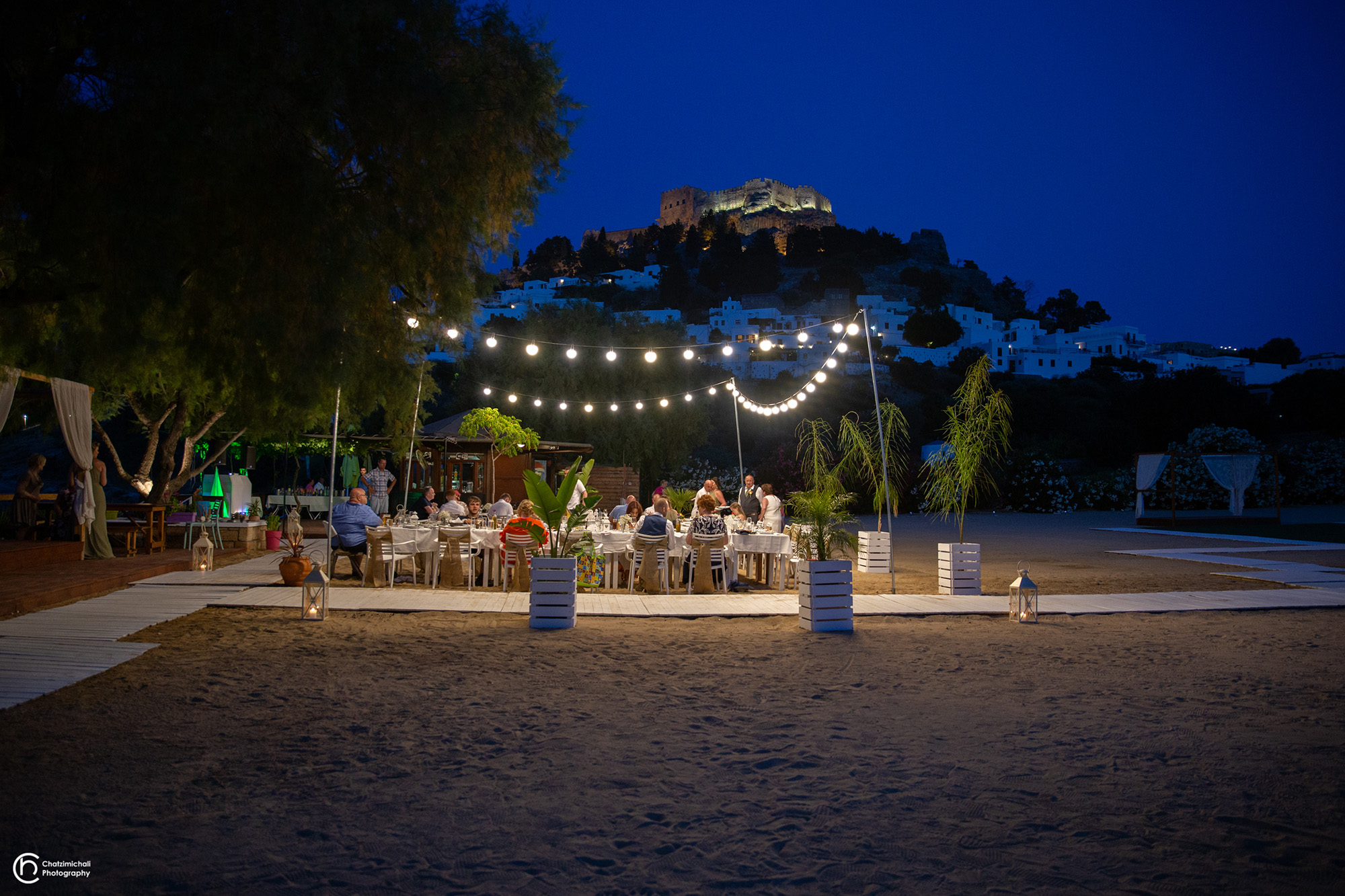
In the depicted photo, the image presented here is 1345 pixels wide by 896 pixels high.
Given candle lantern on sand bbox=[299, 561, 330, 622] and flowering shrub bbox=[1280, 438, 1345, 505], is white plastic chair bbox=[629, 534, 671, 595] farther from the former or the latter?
flowering shrub bbox=[1280, 438, 1345, 505]

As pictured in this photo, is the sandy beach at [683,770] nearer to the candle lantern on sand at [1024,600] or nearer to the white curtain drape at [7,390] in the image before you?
the candle lantern on sand at [1024,600]

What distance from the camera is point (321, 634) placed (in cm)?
761

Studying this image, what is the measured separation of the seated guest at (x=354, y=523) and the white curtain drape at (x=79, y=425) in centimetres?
336

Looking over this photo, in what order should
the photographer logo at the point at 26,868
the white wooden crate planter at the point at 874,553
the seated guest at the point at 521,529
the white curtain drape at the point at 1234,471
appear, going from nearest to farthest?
the photographer logo at the point at 26,868, the seated guest at the point at 521,529, the white wooden crate planter at the point at 874,553, the white curtain drape at the point at 1234,471

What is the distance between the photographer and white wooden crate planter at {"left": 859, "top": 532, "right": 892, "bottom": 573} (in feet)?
43.5

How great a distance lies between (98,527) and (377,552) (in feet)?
14.2

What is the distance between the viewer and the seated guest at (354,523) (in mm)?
10797

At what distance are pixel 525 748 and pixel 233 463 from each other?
2343 centimetres

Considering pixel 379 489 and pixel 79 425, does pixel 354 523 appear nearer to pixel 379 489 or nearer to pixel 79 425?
pixel 79 425

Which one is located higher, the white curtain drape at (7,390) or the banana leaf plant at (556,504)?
the white curtain drape at (7,390)

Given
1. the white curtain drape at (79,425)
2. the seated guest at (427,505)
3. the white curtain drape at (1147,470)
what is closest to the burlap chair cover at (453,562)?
the seated guest at (427,505)

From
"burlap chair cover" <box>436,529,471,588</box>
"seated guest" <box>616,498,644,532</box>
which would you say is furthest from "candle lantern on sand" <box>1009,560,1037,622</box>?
"burlap chair cover" <box>436,529,471,588</box>

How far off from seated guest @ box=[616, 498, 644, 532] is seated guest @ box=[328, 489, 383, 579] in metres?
3.13

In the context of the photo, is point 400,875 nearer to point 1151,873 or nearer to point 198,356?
point 1151,873
